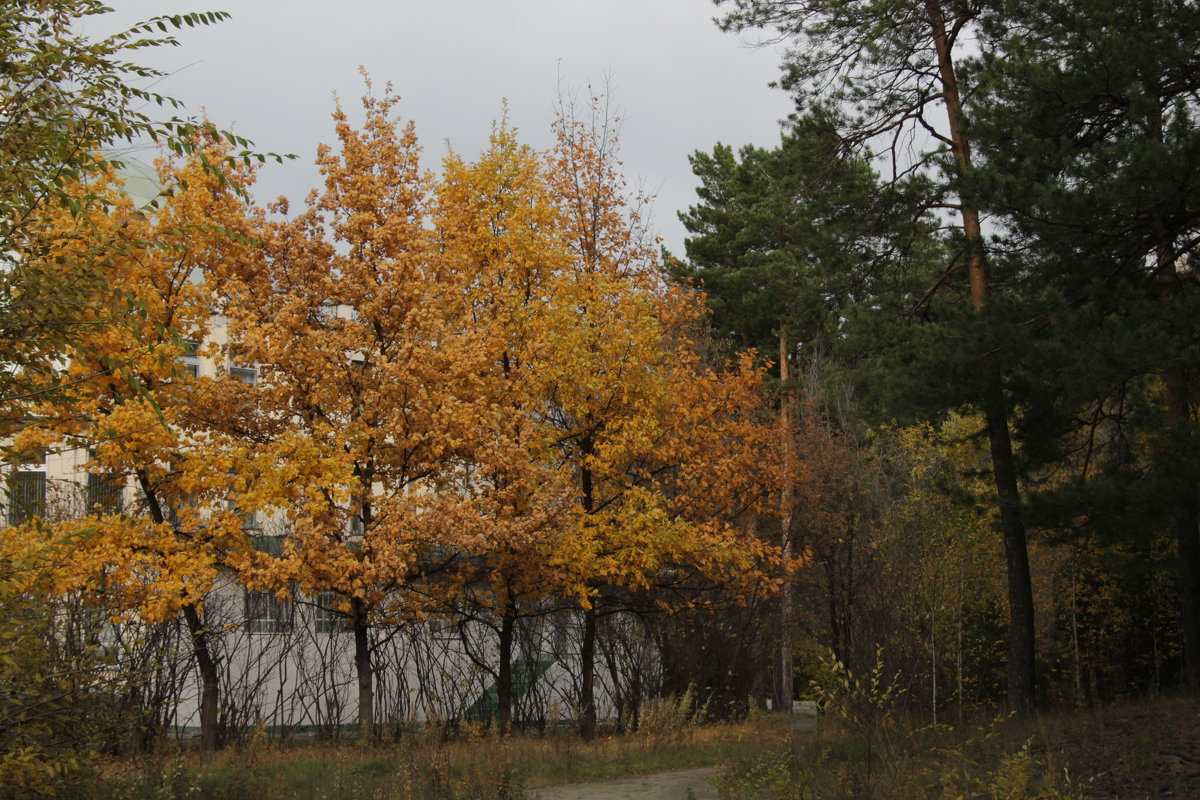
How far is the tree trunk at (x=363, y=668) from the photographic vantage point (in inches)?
561

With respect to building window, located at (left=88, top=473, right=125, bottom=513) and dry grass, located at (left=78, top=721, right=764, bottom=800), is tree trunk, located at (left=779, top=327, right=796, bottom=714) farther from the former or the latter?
building window, located at (left=88, top=473, right=125, bottom=513)

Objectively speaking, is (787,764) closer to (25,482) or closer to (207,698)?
(25,482)

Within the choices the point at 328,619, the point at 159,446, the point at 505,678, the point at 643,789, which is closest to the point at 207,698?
the point at 159,446

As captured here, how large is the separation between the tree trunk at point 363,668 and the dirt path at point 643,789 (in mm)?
3552

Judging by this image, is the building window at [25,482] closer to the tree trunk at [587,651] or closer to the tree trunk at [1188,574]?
the tree trunk at [587,651]

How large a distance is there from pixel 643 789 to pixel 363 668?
474cm

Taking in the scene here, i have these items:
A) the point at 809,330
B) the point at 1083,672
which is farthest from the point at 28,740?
the point at 1083,672

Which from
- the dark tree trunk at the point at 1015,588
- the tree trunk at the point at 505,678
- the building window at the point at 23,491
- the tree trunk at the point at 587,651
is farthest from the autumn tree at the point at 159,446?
the dark tree trunk at the point at 1015,588

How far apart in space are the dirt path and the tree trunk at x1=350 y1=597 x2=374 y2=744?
11.7 ft

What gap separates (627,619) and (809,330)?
579 centimetres

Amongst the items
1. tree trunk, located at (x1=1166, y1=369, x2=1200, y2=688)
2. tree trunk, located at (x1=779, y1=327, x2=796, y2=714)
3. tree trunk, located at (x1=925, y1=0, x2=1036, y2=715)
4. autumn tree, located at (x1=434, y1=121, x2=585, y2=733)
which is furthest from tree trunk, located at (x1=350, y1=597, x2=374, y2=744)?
tree trunk, located at (x1=1166, y1=369, x2=1200, y2=688)

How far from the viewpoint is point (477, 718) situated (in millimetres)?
17750

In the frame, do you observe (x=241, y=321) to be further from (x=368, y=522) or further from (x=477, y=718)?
(x=477, y=718)

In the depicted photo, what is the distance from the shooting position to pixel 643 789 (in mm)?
11641
